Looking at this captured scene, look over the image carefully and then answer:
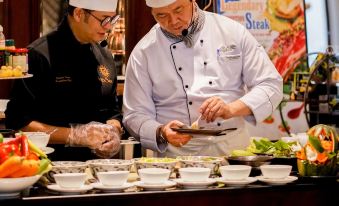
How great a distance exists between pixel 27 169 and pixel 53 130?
4.06 feet

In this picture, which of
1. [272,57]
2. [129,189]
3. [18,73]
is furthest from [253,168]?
[272,57]

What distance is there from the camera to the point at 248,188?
8.02 feet

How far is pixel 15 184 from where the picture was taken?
217 cm

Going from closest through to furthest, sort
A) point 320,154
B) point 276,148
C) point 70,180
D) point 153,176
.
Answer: point 70,180 < point 153,176 < point 320,154 < point 276,148

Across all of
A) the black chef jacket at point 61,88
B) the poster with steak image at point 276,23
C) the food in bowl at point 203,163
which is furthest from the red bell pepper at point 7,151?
the poster with steak image at point 276,23

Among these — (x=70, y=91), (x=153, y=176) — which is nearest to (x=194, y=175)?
(x=153, y=176)

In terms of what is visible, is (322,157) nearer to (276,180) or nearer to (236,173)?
(276,180)

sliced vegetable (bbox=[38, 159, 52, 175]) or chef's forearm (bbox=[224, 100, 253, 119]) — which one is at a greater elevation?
chef's forearm (bbox=[224, 100, 253, 119])

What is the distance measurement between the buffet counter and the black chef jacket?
116 centimetres

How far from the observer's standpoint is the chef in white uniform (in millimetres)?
3568

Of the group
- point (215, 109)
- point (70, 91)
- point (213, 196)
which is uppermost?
point (70, 91)

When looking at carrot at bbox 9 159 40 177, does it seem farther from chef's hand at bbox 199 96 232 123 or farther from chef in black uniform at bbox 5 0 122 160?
chef's hand at bbox 199 96 232 123

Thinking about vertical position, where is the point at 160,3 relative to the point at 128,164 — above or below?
above

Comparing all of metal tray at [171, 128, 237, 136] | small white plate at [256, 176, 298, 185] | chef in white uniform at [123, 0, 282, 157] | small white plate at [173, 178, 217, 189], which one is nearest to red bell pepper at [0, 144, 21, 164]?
small white plate at [173, 178, 217, 189]
